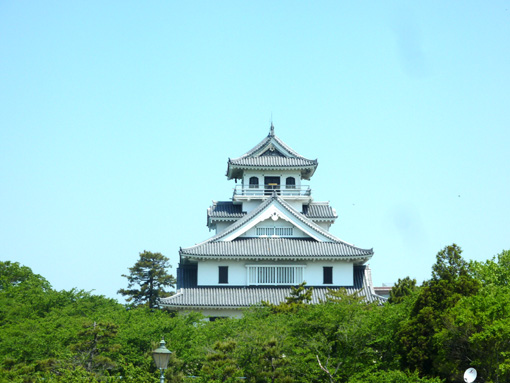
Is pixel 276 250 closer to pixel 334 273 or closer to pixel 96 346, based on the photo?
pixel 334 273

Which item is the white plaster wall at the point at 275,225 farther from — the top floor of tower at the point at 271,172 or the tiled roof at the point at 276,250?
the top floor of tower at the point at 271,172

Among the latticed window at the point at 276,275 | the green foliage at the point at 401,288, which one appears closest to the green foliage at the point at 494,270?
the green foliage at the point at 401,288

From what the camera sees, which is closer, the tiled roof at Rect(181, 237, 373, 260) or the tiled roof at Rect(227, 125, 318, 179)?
the tiled roof at Rect(181, 237, 373, 260)

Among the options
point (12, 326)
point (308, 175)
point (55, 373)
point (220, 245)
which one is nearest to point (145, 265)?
point (308, 175)

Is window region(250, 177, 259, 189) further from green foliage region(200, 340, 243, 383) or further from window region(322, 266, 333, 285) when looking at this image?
green foliage region(200, 340, 243, 383)

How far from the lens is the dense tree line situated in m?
23.3

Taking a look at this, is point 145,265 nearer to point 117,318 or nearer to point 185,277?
point 185,277

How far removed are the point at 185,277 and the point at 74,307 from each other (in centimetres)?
704

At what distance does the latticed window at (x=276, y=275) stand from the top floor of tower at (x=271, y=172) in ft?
24.9

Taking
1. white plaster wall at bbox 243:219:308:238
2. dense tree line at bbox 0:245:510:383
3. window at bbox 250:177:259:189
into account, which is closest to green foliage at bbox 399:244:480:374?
dense tree line at bbox 0:245:510:383

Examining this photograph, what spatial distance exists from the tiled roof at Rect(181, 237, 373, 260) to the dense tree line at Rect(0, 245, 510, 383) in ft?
35.5

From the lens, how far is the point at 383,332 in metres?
27.3

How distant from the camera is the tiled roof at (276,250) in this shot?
142 feet

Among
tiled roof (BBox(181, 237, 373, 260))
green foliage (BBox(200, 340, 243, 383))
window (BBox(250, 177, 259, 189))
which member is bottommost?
green foliage (BBox(200, 340, 243, 383))
